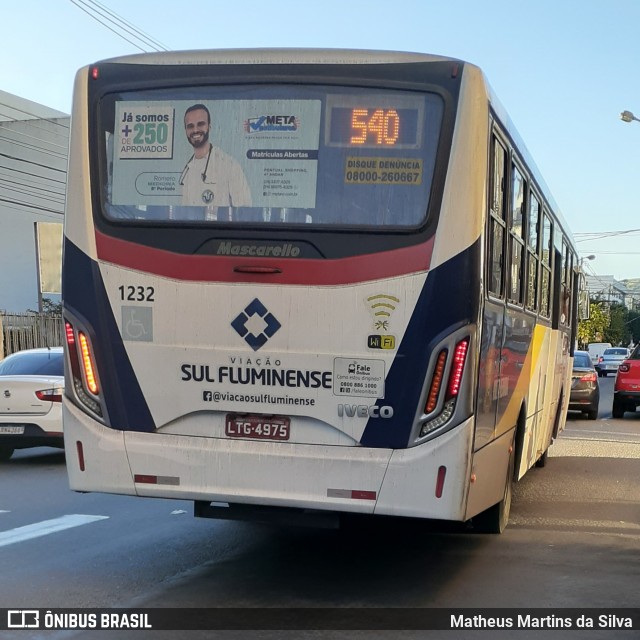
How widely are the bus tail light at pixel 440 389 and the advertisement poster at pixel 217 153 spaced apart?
126 centimetres

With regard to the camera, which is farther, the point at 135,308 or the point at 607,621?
the point at 135,308

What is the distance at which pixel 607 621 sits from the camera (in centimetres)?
641

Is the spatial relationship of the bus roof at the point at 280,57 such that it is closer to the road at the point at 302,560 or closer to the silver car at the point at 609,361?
the road at the point at 302,560

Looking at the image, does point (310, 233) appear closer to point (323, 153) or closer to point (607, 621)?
point (323, 153)

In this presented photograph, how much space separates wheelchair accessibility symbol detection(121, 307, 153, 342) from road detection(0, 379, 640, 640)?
160 cm

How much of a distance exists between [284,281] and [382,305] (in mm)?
623

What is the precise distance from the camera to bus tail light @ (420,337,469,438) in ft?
21.1

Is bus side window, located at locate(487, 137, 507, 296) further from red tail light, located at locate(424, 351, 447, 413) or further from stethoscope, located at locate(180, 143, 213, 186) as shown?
stethoscope, located at locate(180, 143, 213, 186)

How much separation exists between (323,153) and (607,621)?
3.26 metres

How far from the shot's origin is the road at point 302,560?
681 centimetres

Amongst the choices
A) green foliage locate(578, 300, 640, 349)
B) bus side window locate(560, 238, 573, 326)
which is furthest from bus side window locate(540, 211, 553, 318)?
green foliage locate(578, 300, 640, 349)

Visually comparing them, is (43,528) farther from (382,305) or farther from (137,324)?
(382,305)

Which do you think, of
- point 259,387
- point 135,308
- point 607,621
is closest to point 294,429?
point 259,387

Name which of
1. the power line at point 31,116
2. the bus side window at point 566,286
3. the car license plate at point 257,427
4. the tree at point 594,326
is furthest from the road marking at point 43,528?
the tree at point 594,326
